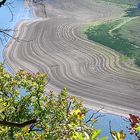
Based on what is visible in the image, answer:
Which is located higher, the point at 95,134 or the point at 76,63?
the point at 95,134

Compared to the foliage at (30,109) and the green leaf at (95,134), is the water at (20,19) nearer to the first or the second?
the foliage at (30,109)

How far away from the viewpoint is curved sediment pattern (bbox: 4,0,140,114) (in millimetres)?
45719

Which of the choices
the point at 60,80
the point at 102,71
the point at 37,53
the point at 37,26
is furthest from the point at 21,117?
the point at 37,26

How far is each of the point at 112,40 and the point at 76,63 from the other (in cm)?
1266

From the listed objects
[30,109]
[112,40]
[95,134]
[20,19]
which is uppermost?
[95,134]

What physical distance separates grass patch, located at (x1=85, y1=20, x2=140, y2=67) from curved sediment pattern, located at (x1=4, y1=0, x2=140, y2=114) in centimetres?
167

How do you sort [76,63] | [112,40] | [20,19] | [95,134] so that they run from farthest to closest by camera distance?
[20,19], [112,40], [76,63], [95,134]

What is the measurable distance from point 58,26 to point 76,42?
930 centimetres

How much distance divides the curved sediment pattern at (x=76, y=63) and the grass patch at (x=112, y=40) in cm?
167

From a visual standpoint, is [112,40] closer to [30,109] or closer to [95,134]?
[30,109]

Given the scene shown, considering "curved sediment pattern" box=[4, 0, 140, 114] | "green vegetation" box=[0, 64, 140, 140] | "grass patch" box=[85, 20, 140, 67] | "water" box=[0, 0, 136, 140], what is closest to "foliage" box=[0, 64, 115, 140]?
"green vegetation" box=[0, 64, 140, 140]

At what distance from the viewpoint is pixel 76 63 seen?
55.2 meters

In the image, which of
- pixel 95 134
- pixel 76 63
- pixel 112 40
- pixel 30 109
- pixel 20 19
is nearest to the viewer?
pixel 95 134

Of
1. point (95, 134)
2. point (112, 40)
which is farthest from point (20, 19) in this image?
point (95, 134)
